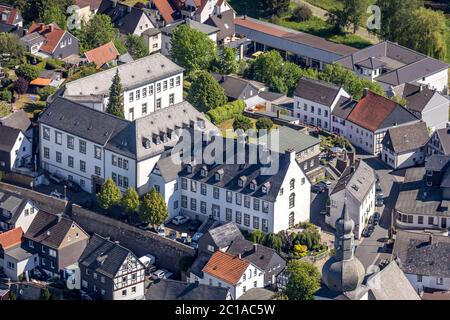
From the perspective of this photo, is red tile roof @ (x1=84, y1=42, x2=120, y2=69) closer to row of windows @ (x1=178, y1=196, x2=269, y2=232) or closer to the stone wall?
the stone wall

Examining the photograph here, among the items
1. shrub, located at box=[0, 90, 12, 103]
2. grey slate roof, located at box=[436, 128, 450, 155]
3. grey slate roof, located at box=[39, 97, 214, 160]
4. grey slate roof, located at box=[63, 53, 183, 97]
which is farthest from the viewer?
shrub, located at box=[0, 90, 12, 103]

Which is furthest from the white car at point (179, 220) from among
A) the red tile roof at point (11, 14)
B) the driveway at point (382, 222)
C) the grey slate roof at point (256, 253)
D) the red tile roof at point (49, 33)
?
the red tile roof at point (11, 14)

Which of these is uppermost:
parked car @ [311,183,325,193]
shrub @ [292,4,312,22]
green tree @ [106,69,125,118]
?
green tree @ [106,69,125,118]

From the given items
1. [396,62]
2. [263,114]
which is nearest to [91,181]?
[263,114]

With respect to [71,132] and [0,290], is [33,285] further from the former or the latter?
[71,132]

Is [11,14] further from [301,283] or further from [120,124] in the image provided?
[301,283]

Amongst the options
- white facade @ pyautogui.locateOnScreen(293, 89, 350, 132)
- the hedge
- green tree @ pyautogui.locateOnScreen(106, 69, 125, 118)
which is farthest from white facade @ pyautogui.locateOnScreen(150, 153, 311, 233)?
Result: white facade @ pyautogui.locateOnScreen(293, 89, 350, 132)

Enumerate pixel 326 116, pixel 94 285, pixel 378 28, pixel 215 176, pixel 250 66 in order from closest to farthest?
pixel 94 285
pixel 215 176
pixel 326 116
pixel 250 66
pixel 378 28
